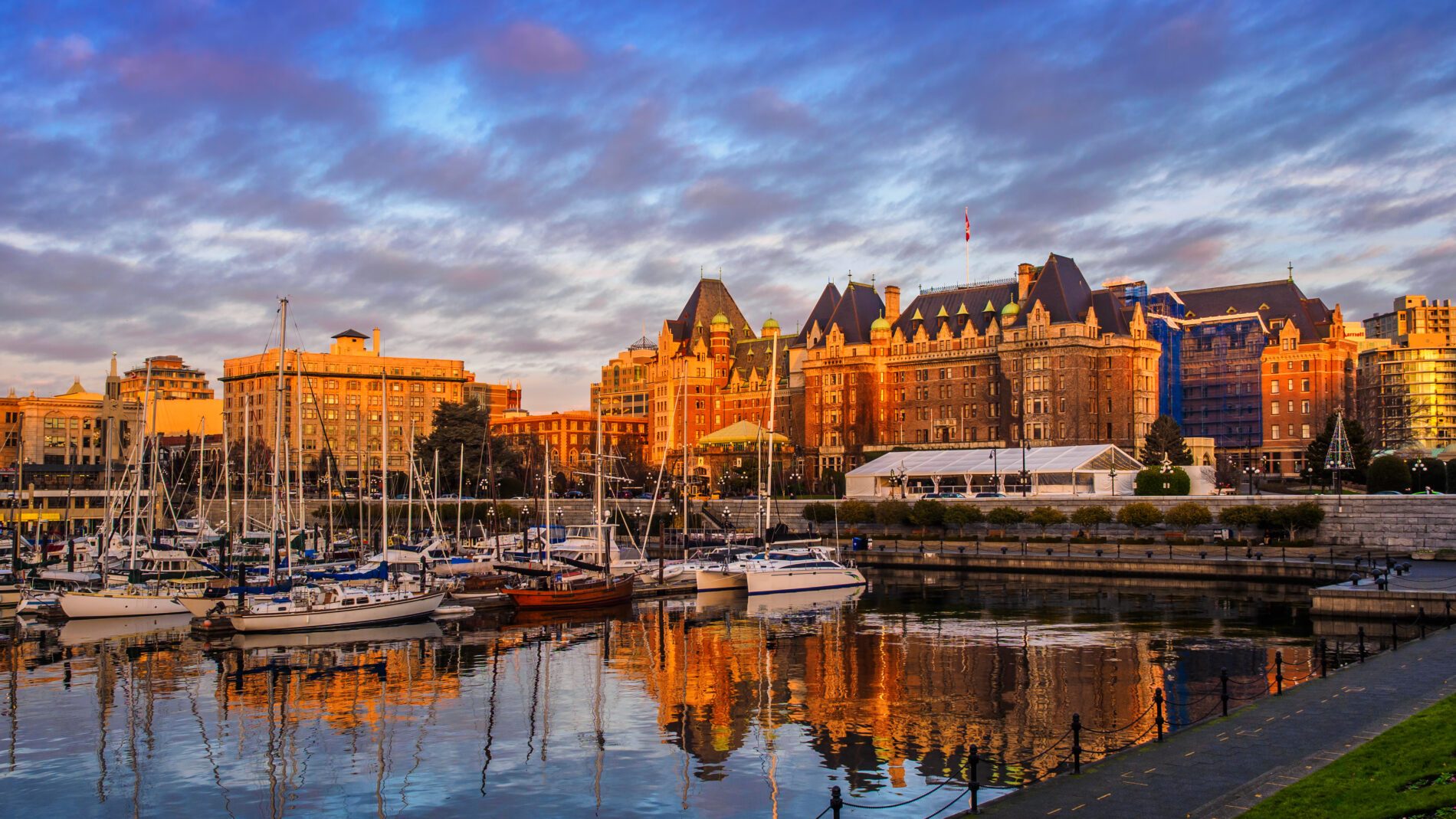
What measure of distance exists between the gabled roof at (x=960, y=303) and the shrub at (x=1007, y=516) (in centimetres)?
5286

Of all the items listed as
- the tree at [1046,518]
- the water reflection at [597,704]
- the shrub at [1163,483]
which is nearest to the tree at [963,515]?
the tree at [1046,518]

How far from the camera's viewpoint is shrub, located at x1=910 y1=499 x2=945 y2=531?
97.3m

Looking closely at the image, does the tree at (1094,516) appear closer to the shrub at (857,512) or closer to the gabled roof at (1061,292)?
the shrub at (857,512)

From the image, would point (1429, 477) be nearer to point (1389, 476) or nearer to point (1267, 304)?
point (1389, 476)

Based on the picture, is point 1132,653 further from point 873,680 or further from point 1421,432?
point 1421,432

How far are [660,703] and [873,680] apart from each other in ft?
23.8

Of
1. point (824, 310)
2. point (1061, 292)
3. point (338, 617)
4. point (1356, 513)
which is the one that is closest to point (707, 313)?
point (824, 310)

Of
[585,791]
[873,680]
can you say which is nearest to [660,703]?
[873,680]

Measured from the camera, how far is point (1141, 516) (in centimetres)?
8662

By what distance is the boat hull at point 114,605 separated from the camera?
59031mm

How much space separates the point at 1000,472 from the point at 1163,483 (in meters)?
16.0

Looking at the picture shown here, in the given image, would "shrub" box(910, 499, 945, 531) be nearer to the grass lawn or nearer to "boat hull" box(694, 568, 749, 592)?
"boat hull" box(694, 568, 749, 592)

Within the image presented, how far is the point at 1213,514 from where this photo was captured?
8462cm

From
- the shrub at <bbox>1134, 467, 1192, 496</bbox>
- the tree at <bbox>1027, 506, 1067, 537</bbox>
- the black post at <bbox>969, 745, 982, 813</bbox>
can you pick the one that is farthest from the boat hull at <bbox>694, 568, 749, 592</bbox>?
the black post at <bbox>969, 745, 982, 813</bbox>
